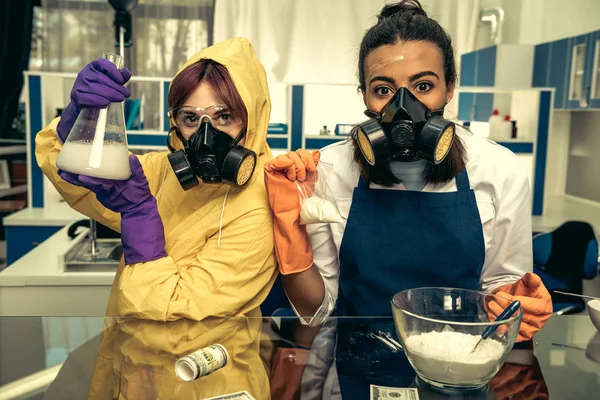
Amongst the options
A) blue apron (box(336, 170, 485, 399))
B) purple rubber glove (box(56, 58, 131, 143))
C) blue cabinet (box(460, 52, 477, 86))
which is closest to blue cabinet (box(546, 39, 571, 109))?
blue cabinet (box(460, 52, 477, 86))

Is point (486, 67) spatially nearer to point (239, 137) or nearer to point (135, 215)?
point (239, 137)

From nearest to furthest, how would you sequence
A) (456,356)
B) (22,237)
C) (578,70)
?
1. (456,356)
2. (22,237)
3. (578,70)

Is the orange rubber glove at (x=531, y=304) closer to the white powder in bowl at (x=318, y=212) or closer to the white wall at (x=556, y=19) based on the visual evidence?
the white powder in bowl at (x=318, y=212)

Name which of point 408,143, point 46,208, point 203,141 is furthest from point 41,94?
point 408,143

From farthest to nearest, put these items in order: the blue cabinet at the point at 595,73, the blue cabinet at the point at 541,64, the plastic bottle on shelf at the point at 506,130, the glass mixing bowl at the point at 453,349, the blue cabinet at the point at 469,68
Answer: the blue cabinet at the point at 469,68 < the blue cabinet at the point at 541,64 < the plastic bottle on shelf at the point at 506,130 < the blue cabinet at the point at 595,73 < the glass mixing bowl at the point at 453,349

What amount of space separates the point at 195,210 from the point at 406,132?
566 mm

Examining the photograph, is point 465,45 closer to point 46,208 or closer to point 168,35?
point 168,35

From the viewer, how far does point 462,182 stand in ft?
4.83

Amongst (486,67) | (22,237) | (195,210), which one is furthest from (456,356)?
(486,67)

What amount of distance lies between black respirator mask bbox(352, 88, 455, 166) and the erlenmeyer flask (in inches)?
21.7

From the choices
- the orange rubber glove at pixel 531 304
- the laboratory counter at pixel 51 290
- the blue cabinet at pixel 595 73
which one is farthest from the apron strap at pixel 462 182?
the blue cabinet at pixel 595 73

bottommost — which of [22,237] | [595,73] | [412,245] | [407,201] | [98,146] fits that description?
[22,237]

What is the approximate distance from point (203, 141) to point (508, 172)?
0.79 m

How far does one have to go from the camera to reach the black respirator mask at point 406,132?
1.32m
